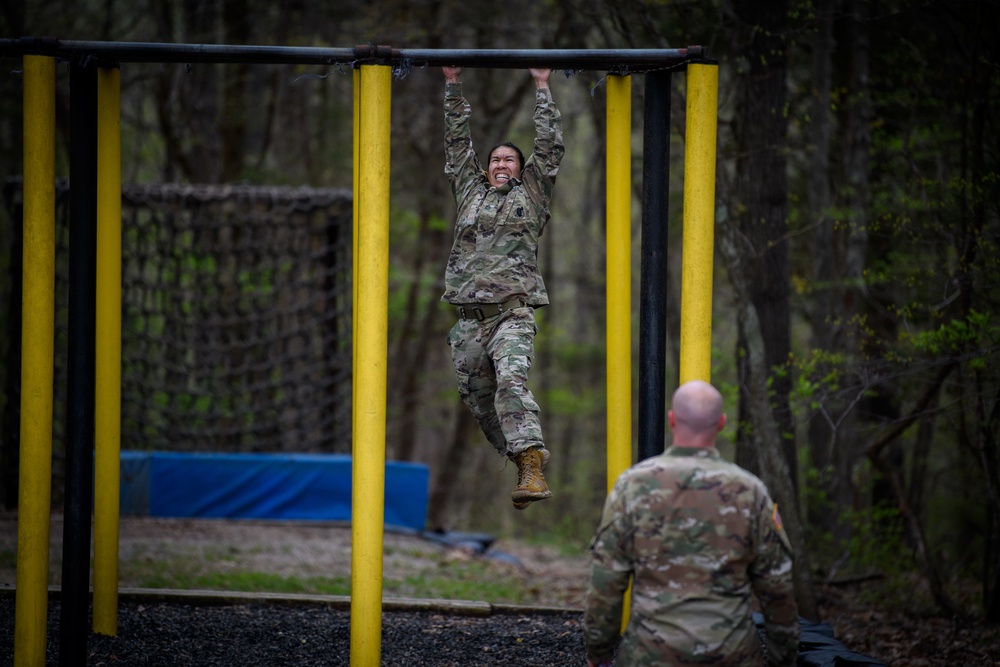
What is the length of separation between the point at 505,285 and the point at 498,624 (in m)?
2.05

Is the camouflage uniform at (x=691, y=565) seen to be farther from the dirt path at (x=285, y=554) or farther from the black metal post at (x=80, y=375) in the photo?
the dirt path at (x=285, y=554)

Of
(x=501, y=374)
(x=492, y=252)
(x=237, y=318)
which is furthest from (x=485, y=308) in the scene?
(x=237, y=318)

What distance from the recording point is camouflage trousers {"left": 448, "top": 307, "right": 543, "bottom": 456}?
4250mm

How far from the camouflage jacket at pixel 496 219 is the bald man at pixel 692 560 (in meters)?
1.65

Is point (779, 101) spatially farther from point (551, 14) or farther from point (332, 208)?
point (551, 14)

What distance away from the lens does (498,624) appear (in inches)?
216

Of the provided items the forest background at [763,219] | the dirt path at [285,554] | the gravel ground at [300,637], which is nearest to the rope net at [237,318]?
the forest background at [763,219]

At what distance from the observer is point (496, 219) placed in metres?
4.55

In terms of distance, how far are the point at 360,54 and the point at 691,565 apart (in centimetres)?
248

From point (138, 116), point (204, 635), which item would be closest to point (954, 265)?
point (204, 635)

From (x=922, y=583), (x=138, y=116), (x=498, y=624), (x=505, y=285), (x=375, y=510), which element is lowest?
(x=922, y=583)

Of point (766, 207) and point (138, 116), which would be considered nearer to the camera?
point (766, 207)

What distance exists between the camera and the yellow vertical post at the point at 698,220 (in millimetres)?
4156

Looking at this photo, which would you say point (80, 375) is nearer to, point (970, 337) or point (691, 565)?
point (691, 565)
